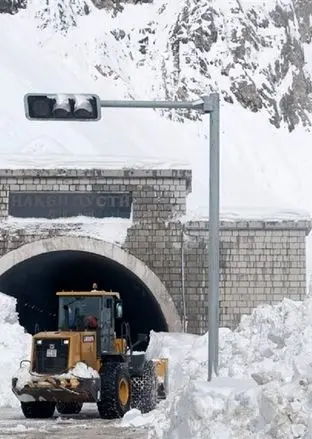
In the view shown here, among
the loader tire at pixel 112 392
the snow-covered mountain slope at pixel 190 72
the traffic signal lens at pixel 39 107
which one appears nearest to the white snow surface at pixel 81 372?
the loader tire at pixel 112 392

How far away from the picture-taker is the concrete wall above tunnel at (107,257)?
1185 inches

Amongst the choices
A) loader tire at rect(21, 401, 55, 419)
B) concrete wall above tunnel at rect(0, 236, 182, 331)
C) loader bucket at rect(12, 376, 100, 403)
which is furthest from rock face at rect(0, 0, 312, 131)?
loader bucket at rect(12, 376, 100, 403)

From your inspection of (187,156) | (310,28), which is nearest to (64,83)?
(187,156)

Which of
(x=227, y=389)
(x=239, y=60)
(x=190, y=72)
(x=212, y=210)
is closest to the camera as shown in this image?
(x=227, y=389)

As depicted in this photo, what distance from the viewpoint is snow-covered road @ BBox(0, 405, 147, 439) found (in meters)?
13.0

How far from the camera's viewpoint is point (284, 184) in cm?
5903

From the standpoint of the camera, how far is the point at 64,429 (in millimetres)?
14125

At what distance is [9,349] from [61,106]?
10525 mm

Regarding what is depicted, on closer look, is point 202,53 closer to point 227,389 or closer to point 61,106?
point 61,106

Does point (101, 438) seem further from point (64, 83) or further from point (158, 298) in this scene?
point (64, 83)

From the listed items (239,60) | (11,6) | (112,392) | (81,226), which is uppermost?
(11,6)

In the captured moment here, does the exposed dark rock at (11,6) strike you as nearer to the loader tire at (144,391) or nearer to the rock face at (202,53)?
the rock face at (202,53)

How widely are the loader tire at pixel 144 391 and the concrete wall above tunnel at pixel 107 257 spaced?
1270cm

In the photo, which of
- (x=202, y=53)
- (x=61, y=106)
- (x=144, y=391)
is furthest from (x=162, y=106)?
(x=202, y=53)
